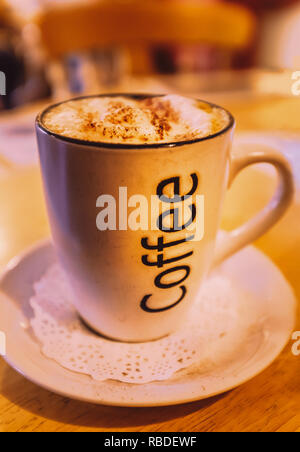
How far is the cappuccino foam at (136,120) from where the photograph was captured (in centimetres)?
37

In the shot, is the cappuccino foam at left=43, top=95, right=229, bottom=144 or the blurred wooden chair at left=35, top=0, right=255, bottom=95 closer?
the cappuccino foam at left=43, top=95, right=229, bottom=144

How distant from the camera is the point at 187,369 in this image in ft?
1.29

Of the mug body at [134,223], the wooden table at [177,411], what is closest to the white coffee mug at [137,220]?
the mug body at [134,223]

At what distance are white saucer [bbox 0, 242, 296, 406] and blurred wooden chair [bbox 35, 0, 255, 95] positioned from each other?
118 centimetres

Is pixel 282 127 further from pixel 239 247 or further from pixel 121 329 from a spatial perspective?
pixel 121 329

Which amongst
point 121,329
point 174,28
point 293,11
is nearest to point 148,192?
point 121,329

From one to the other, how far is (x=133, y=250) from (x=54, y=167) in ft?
0.35

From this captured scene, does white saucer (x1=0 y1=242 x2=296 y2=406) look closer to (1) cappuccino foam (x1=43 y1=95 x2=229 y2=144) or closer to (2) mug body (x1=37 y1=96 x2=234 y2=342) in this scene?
(2) mug body (x1=37 y1=96 x2=234 y2=342)

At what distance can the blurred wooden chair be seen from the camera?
148 cm

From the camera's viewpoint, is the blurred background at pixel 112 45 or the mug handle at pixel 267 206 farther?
the blurred background at pixel 112 45

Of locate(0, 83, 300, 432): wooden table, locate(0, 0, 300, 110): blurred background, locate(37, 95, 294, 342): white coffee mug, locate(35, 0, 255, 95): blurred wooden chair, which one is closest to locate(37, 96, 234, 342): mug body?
locate(37, 95, 294, 342): white coffee mug

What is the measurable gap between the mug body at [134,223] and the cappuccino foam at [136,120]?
2 centimetres

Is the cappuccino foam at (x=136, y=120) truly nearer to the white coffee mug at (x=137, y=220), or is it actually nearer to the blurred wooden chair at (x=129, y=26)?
the white coffee mug at (x=137, y=220)

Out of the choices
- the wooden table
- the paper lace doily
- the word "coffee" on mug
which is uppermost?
the word "coffee" on mug
